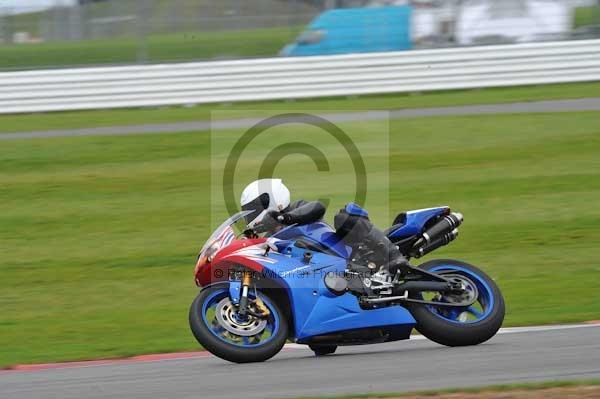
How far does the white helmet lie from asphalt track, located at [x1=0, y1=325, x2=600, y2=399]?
1031mm

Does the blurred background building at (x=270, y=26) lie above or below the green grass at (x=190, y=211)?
above

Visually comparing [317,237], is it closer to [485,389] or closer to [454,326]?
Result: [454,326]

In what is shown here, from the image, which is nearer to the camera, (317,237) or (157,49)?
(317,237)

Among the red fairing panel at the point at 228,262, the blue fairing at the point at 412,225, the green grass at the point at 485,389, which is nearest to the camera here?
the green grass at the point at 485,389

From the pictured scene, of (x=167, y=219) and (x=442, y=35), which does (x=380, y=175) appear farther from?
(x=442, y=35)

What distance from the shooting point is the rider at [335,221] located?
7254 millimetres

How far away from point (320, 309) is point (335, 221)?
63cm

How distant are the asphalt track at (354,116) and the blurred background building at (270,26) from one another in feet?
6.91

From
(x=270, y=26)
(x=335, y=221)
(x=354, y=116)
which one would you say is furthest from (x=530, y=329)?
(x=270, y=26)

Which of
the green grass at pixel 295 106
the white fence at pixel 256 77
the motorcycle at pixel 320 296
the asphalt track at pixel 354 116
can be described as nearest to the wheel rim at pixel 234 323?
the motorcycle at pixel 320 296

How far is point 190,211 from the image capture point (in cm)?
1375

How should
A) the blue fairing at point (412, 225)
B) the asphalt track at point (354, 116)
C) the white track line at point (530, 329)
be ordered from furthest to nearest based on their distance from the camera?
1. the asphalt track at point (354, 116)
2. the white track line at point (530, 329)
3. the blue fairing at point (412, 225)

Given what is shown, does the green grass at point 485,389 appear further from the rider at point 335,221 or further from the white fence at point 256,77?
the white fence at point 256,77

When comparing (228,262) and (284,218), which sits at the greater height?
(284,218)
